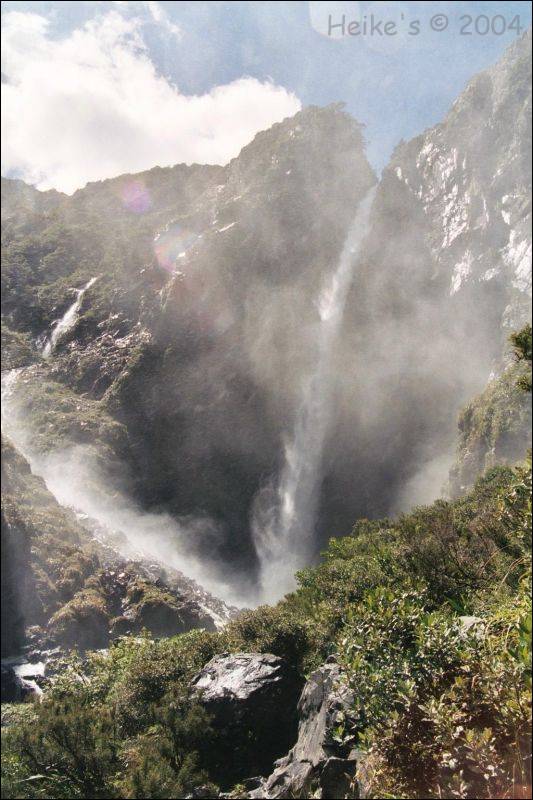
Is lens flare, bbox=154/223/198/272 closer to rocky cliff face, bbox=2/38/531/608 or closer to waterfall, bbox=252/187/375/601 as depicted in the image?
rocky cliff face, bbox=2/38/531/608

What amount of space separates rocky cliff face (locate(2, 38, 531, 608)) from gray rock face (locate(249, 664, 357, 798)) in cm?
4087

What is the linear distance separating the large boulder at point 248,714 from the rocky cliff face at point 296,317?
38.4m

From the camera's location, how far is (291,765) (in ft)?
30.0

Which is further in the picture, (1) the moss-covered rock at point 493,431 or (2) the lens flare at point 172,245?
(2) the lens flare at point 172,245

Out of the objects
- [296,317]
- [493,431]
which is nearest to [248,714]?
[493,431]

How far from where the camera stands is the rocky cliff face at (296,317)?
52.4 m

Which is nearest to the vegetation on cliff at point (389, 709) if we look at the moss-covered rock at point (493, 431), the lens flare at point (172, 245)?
the moss-covered rock at point (493, 431)

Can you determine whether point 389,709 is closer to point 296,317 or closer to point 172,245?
point 296,317

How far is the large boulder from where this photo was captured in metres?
11.1

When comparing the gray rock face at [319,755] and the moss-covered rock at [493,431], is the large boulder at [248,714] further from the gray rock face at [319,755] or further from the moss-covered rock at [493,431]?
the moss-covered rock at [493,431]

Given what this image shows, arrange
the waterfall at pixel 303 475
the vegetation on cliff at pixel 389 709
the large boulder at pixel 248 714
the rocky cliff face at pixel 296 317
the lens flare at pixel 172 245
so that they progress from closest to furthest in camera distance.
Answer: the vegetation on cliff at pixel 389 709 → the large boulder at pixel 248 714 → the rocky cliff face at pixel 296 317 → the waterfall at pixel 303 475 → the lens flare at pixel 172 245

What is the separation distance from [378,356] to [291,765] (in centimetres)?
5715

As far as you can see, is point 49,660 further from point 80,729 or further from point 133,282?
point 133,282

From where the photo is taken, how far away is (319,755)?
336 inches
